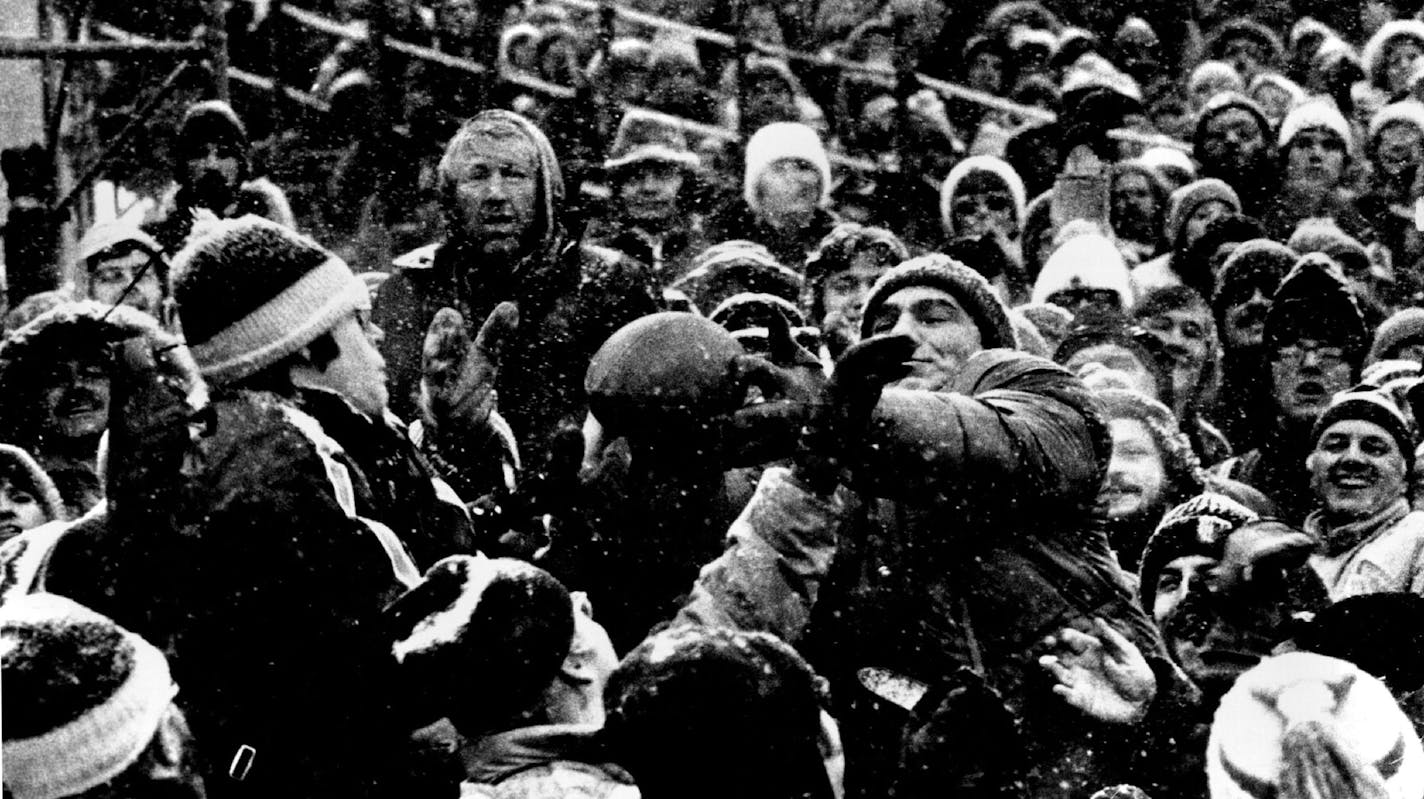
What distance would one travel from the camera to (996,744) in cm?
507

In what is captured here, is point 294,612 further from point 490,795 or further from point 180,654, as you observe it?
point 490,795

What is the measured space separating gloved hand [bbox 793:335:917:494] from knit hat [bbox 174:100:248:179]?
6184 millimetres

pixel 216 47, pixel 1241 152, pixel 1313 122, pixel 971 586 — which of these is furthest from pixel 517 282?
pixel 1313 122

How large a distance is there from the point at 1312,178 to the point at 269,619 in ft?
27.7

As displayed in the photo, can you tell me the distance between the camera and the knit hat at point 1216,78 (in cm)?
1471

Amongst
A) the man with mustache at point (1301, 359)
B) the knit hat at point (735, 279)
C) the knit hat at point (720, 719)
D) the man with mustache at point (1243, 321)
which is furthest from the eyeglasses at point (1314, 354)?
the knit hat at point (720, 719)

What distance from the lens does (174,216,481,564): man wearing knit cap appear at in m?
5.64

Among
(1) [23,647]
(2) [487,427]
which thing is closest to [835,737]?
(1) [23,647]

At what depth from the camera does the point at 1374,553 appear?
822 cm

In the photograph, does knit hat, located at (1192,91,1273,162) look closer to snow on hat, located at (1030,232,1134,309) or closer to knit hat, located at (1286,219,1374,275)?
knit hat, located at (1286,219,1374,275)

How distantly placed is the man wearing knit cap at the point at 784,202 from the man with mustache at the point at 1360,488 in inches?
133

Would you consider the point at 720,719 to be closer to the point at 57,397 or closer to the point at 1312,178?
the point at 57,397

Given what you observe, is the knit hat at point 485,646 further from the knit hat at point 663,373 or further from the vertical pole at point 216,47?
the vertical pole at point 216,47

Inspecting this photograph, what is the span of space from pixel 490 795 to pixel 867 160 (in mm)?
9165
